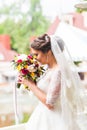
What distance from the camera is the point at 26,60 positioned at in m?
1.96

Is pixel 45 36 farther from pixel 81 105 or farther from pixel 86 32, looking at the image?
pixel 86 32

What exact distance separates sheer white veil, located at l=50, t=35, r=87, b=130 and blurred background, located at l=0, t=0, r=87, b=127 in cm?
118

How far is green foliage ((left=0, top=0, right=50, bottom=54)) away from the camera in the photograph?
330 centimetres

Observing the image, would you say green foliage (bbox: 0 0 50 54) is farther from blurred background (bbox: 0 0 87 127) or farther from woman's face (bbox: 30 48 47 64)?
woman's face (bbox: 30 48 47 64)

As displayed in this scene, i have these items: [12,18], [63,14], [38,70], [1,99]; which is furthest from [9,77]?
[38,70]

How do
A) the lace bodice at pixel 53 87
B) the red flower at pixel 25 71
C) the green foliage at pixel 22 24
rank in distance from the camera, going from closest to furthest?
the lace bodice at pixel 53 87
the red flower at pixel 25 71
the green foliage at pixel 22 24

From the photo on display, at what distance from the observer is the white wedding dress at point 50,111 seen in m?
1.80

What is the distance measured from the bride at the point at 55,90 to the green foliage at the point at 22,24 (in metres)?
1.36

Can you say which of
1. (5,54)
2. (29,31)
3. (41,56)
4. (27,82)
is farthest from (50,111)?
(29,31)

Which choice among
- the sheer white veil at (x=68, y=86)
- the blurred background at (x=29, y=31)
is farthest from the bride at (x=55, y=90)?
the blurred background at (x=29, y=31)

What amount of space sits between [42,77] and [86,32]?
5.12ft

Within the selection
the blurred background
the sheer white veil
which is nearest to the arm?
the sheer white veil

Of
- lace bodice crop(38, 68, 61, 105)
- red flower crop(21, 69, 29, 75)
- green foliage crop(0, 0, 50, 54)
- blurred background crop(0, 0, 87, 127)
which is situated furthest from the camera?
green foliage crop(0, 0, 50, 54)

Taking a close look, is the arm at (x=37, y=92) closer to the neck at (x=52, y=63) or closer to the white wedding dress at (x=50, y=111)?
the white wedding dress at (x=50, y=111)
